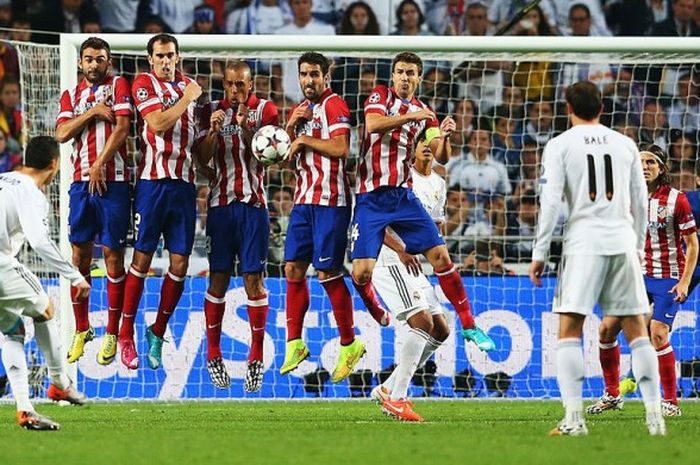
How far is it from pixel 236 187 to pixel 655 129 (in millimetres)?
6292

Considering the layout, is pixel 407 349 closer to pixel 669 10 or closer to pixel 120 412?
pixel 120 412

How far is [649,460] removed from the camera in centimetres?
748

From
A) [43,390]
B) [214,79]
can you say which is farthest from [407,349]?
[214,79]

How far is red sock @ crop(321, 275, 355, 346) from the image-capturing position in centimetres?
1140

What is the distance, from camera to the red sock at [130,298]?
454 inches

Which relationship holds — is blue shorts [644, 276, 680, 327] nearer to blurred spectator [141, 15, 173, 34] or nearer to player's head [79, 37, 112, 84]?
player's head [79, 37, 112, 84]

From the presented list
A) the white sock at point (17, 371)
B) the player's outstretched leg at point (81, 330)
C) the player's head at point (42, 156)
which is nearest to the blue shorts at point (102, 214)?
the player's outstretched leg at point (81, 330)

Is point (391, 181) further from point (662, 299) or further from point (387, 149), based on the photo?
point (662, 299)

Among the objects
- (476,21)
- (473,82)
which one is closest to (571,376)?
(473,82)

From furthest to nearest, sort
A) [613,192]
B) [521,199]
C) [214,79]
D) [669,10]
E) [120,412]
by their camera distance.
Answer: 1. [669,10]
2. [214,79]
3. [521,199]
4. [120,412]
5. [613,192]

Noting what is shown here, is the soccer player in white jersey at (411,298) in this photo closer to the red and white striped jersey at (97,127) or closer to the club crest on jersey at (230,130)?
the club crest on jersey at (230,130)

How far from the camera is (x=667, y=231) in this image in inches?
472

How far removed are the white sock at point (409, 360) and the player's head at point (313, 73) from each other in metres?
2.05

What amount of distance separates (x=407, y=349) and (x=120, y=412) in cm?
272
